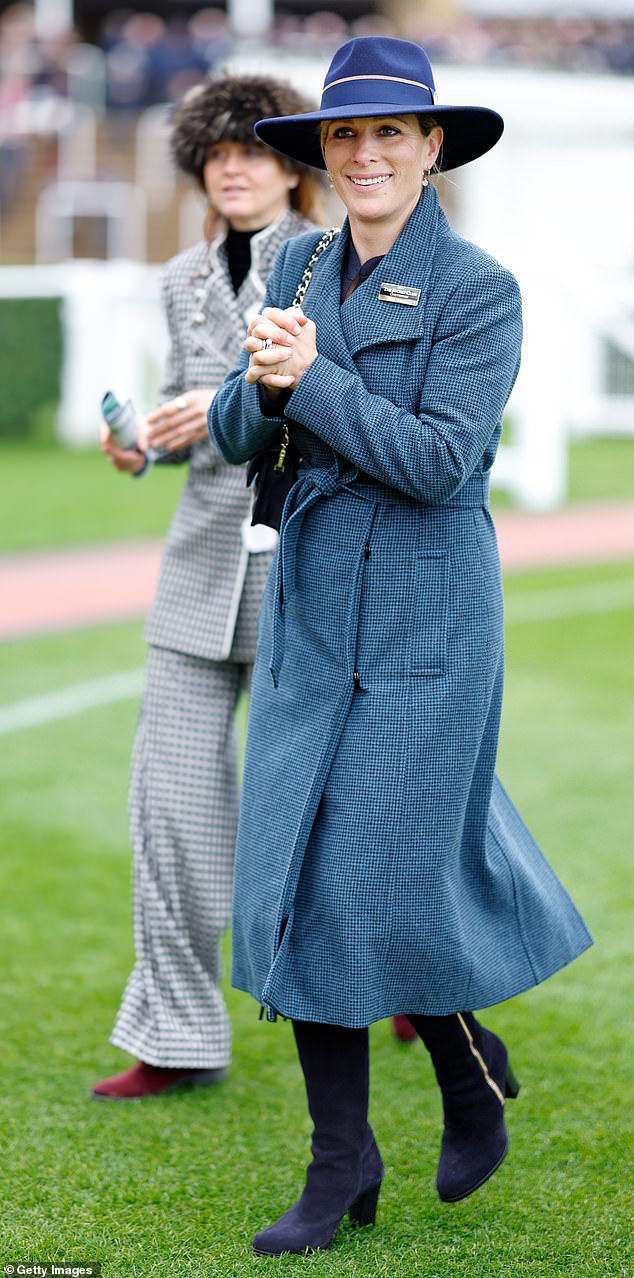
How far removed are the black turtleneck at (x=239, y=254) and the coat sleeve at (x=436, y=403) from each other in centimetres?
118

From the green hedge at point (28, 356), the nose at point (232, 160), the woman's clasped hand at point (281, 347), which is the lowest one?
the green hedge at point (28, 356)

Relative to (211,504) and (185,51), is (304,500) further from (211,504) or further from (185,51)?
(185,51)

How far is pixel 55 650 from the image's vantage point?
8.97 m

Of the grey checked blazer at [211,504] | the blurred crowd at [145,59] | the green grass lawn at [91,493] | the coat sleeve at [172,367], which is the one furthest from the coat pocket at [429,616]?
the blurred crowd at [145,59]

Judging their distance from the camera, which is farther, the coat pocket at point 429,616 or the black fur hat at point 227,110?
the black fur hat at point 227,110

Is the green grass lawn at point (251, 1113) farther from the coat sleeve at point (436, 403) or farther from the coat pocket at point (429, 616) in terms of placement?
the coat sleeve at point (436, 403)

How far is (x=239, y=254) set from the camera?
4.16 m

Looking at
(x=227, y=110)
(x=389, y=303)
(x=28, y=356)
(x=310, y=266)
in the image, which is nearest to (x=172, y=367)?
(x=227, y=110)

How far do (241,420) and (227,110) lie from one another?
4.01 ft

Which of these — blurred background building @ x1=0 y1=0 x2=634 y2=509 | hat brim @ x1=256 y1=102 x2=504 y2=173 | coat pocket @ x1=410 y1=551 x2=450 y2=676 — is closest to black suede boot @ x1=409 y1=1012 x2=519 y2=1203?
coat pocket @ x1=410 y1=551 x2=450 y2=676

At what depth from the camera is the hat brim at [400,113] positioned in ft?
9.78

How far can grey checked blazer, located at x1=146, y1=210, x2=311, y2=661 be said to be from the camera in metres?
4.00

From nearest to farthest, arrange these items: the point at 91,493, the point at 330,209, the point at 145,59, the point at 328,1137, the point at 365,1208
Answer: the point at 328,1137
the point at 365,1208
the point at 91,493
the point at 330,209
the point at 145,59

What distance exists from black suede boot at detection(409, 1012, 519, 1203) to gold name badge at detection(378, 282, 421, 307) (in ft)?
4.40
